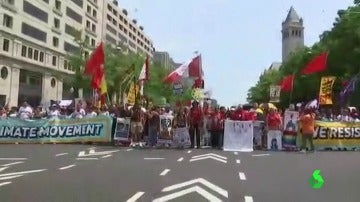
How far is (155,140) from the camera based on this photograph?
24.8m

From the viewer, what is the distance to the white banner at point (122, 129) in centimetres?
2561

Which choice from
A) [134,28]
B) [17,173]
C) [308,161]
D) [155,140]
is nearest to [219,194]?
[17,173]

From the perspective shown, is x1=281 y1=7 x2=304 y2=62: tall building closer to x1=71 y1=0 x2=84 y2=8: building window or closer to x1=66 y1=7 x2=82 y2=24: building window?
x1=71 y1=0 x2=84 y2=8: building window

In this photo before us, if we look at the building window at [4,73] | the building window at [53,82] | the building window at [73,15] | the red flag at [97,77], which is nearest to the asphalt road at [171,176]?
the red flag at [97,77]

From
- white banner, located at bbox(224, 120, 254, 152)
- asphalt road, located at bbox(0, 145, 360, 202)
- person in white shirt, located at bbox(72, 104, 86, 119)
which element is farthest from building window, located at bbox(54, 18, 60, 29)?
asphalt road, located at bbox(0, 145, 360, 202)

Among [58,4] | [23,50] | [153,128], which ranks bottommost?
[153,128]

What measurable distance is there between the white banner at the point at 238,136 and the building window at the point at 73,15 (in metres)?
67.2

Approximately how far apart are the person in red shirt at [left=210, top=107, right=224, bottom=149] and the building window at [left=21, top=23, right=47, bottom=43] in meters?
52.6

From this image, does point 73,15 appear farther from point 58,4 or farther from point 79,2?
point 58,4

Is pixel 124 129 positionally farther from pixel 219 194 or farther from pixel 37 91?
pixel 37 91

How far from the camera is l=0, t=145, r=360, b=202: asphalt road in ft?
38.0

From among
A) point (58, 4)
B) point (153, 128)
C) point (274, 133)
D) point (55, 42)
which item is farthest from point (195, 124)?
point (58, 4)

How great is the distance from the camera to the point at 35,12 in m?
76.8

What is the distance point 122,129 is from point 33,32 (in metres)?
53.6
